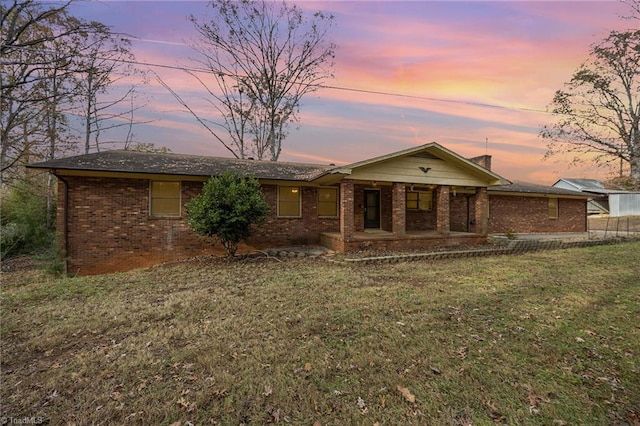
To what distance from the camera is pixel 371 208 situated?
1392 centimetres

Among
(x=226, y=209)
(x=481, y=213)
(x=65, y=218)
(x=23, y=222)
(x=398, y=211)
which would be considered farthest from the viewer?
(x=23, y=222)

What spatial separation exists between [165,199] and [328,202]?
6.28m

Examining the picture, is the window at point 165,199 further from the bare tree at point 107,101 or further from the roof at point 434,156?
the bare tree at point 107,101

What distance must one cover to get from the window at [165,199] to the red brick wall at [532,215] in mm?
14854

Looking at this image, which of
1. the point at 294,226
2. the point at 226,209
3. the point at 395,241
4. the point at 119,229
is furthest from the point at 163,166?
the point at 395,241

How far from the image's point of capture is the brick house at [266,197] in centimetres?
965

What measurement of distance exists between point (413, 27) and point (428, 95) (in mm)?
5190

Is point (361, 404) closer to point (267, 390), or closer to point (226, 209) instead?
point (267, 390)

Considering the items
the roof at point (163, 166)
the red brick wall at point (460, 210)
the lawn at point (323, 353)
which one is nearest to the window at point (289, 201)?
the roof at point (163, 166)

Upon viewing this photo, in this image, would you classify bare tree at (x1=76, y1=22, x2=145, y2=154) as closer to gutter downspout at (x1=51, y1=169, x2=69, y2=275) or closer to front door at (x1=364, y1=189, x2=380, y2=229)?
gutter downspout at (x1=51, y1=169, x2=69, y2=275)

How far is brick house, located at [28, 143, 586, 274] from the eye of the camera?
31.7 ft

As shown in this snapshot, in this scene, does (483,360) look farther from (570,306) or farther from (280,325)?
(570,306)

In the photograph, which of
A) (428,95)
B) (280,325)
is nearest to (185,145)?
(428,95)

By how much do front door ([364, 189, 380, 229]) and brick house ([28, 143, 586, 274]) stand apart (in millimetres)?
47
